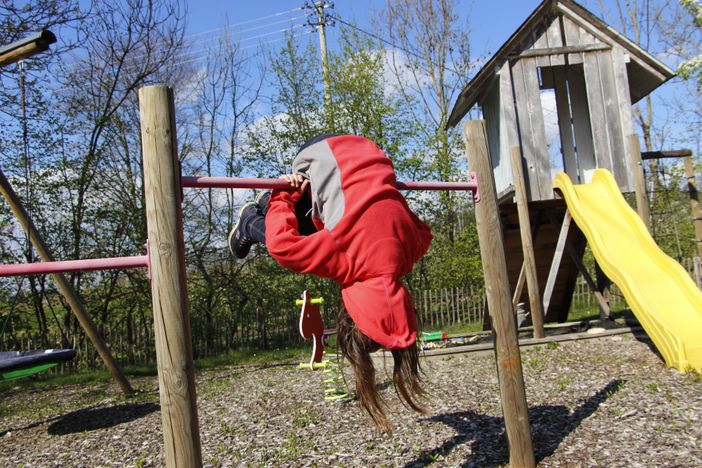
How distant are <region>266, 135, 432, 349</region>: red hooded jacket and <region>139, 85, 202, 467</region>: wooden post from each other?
16.5 inches

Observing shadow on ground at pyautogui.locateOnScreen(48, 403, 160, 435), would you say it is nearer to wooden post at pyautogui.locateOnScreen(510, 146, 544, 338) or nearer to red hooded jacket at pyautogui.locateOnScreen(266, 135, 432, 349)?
red hooded jacket at pyautogui.locateOnScreen(266, 135, 432, 349)

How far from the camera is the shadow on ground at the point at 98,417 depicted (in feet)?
18.3

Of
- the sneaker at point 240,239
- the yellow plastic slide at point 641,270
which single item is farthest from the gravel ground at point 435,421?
the sneaker at point 240,239

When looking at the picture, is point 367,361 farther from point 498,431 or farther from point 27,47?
point 27,47

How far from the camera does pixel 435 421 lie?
4.65m

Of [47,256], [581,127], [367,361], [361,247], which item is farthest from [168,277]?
[581,127]

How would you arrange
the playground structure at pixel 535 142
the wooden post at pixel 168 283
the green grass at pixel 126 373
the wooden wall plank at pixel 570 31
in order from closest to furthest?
1. the wooden post at pixel 168 283
2. the playground structure at pixel 535 142
3. the wooden wall plank at pixel 570 31
4. the green grass at pixel 126 373

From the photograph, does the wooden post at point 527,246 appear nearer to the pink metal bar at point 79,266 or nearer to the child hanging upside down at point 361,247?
the child hanging upside down at point 361,247

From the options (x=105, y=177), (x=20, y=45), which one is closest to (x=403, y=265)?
(x=20, y=45)

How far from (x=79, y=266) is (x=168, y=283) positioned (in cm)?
46

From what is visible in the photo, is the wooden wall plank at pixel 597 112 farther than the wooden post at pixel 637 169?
Yes

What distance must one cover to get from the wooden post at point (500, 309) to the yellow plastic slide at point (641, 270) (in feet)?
9.58

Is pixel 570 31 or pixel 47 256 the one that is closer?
pixel 47 256

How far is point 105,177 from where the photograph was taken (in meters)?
11.1
